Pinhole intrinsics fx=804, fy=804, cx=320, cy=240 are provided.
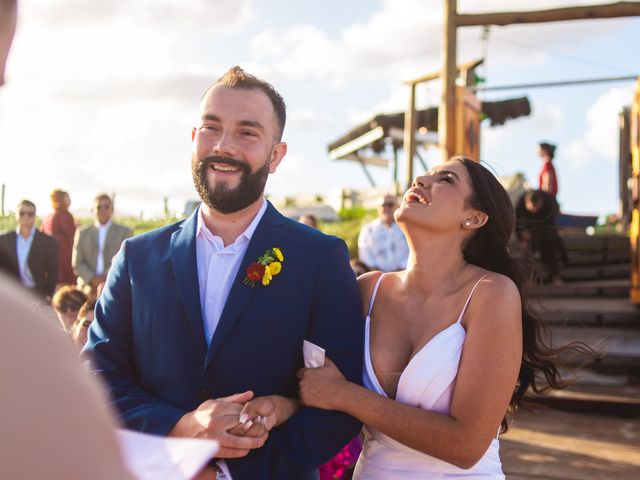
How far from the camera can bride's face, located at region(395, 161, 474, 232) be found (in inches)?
113

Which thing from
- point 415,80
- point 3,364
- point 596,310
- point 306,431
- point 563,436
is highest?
point 415,80

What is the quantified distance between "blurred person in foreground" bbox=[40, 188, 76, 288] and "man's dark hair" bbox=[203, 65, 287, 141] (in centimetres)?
664

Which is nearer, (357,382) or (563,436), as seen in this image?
(357,382)

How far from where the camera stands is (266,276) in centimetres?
253

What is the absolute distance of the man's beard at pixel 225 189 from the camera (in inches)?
100

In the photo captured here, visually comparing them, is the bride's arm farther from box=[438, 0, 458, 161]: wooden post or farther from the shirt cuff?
box=[438, 0, 458, 161]: wooden post

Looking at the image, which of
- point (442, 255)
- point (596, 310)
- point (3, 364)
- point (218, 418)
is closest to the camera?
point (3, 364)

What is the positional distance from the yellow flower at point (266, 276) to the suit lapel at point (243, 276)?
0.06ft

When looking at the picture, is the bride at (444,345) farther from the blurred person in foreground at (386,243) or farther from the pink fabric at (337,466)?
the blurred person in foreground at (386,243)

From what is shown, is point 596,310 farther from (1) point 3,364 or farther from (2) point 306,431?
(1) point 3,364

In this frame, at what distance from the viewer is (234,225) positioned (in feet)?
8.68

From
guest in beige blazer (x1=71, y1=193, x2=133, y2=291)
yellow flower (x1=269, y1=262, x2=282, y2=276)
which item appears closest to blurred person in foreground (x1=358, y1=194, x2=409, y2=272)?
guest in beige blazer (x1=71, y1=193, x2=133, y2=291)

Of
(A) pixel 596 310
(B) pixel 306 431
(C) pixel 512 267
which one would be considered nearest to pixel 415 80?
(A) pixel 596 310

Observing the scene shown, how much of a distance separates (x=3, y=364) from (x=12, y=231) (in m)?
7.78
